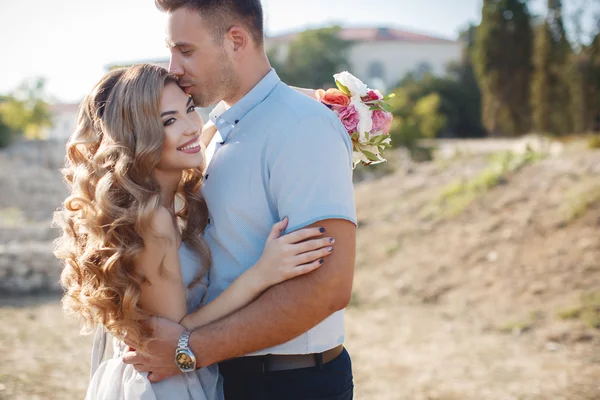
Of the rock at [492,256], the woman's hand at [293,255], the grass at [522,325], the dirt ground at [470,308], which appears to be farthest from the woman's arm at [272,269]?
the rock at [492,256]

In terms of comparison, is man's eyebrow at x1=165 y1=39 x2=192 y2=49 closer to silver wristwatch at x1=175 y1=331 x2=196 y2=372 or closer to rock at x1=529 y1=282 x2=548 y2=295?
silver wristwatch at x1=175 y1=331 x2=196 y2=372

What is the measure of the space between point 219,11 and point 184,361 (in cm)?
128

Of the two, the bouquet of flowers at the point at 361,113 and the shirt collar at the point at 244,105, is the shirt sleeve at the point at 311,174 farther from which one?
the bouquet of flowers at the point at 361,113

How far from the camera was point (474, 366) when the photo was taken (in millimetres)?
5914

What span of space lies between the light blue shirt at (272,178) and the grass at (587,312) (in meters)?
5.09

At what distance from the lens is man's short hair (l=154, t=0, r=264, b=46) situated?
2.24 meters

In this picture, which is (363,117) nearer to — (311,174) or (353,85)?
(353,85)

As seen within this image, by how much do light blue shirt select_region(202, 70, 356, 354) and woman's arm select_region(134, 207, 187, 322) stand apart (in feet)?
0.49

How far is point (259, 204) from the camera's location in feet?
7.00

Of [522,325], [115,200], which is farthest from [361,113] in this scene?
[522,325]

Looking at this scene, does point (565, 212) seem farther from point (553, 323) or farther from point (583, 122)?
point (583, 122)

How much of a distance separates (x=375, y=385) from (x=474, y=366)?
1064 millimetres

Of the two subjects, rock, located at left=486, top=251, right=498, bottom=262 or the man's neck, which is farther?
rock, located at left=486, top=251, right=498, bottom=262

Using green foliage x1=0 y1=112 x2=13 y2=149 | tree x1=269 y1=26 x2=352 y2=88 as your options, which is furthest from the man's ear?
green foliage x1=0 y1=112 x2=13 y2=149
